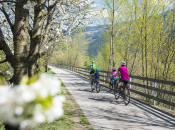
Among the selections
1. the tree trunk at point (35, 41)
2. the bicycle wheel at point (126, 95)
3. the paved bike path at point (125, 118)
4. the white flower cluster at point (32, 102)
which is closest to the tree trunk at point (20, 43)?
the tree trunk at point (35, 41)

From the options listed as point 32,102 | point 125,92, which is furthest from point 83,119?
point 32,102

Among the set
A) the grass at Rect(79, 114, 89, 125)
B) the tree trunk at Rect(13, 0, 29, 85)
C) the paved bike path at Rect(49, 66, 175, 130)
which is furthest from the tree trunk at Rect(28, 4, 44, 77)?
the paved bike path at Rect(49, 66, 175, 130)

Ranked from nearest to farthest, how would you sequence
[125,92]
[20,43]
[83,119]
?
[20,43]
[83,119]
[125,92]

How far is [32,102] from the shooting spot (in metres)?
0.58

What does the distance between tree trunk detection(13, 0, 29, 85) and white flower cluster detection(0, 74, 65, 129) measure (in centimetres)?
254

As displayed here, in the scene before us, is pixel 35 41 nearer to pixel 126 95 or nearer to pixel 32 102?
pixel 32 102

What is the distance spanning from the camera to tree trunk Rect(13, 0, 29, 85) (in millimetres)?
2928

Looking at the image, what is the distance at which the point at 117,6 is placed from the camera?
12914 millimetres

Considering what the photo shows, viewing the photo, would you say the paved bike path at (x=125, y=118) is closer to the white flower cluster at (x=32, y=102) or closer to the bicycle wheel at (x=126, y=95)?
the bicycle wheel at (x=126, y=95)

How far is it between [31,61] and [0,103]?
3.84 m

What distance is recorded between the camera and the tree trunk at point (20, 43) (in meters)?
2.93

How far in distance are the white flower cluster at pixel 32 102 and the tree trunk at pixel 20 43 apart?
2543 mm

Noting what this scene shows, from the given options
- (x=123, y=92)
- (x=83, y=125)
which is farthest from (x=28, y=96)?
Answer: (x=123, y=92)

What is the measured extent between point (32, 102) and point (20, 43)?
2.71 meters
